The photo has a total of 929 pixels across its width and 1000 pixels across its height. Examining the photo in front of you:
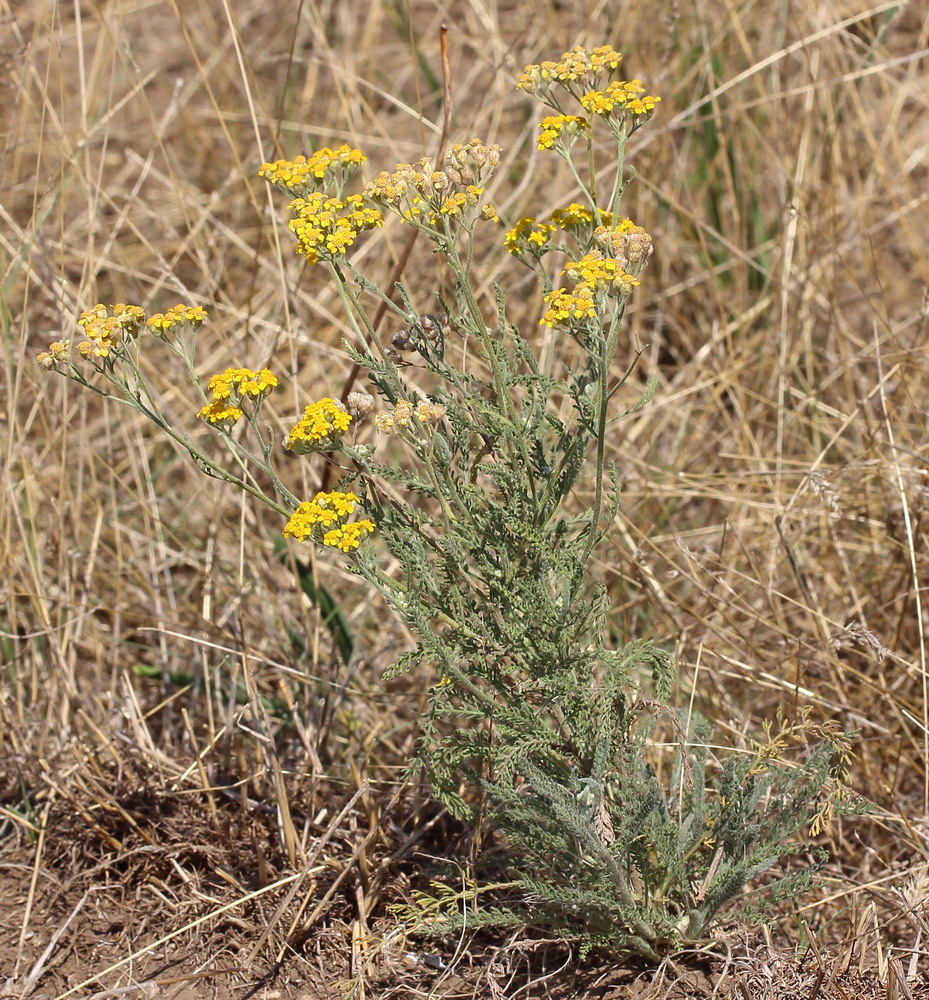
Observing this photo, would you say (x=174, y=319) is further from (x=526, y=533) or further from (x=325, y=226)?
(x=526, y=533)

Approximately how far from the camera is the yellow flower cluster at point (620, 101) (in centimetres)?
182

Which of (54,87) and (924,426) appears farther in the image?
(54,87)

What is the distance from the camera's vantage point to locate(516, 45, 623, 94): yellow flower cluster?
1860mm

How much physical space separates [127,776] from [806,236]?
2716 millimetres

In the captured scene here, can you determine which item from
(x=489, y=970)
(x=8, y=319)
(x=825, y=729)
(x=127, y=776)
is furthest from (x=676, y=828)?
(x=8, y=319)

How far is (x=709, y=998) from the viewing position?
2068mm

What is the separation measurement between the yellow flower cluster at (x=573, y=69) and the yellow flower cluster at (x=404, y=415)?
62 cm

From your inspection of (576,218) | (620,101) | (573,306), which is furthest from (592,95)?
(573,306)

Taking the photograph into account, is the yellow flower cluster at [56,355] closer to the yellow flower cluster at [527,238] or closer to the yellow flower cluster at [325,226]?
the yellow flower cluster at [325,226]

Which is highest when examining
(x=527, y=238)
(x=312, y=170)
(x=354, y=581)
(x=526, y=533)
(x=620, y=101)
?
(x=620, y=101)

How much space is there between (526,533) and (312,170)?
2.45ft

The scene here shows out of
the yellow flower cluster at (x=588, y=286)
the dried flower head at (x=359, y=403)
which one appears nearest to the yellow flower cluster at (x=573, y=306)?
the yellow flower cluster at (x=588, y=286)

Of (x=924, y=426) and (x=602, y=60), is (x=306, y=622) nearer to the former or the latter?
(x=602, y=60)

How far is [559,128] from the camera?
1.87 m
